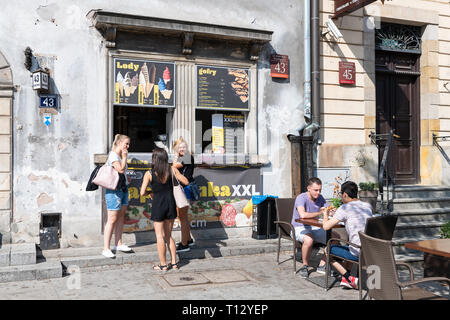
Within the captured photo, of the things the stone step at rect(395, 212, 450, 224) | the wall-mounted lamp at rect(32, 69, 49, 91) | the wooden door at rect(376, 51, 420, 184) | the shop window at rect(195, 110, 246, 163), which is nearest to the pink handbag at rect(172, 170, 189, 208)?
the shop window at rect(195, 110, 246, 163)

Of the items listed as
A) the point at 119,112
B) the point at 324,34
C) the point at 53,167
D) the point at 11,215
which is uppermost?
the point at 324,34

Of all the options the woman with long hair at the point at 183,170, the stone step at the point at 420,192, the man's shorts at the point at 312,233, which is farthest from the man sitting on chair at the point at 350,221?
the stone step at the point at 420,192

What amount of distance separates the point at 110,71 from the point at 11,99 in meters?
1.66

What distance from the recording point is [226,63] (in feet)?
29.4

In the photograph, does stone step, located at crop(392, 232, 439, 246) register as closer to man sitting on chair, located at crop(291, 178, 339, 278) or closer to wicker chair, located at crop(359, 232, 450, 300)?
man sitting on chair, located at crop(291, 178, 339, 278)

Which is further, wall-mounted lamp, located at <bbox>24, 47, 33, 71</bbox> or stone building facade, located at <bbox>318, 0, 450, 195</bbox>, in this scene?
stone building facade, located at <bbox>318, 0, 450, 195</bbox>

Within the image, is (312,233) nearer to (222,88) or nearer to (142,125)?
(222,88)

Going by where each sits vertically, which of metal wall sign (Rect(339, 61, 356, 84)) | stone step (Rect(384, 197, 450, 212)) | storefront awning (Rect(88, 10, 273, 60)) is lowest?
stone step (Rect(384, 197, 450, 212))

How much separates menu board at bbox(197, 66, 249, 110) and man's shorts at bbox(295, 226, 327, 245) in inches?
127

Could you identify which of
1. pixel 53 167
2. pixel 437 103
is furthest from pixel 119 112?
pixel 437 103

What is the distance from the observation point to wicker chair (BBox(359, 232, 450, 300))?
3734 mm

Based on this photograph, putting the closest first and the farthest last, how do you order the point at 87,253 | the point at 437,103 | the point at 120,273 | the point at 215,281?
1. the point at 215,281
2. the point at 120,273
3. the point at 87,253
4. the point at 437,103

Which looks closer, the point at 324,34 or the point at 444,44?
the point at 324,34

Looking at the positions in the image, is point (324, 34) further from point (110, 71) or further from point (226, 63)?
point (110, 71)
